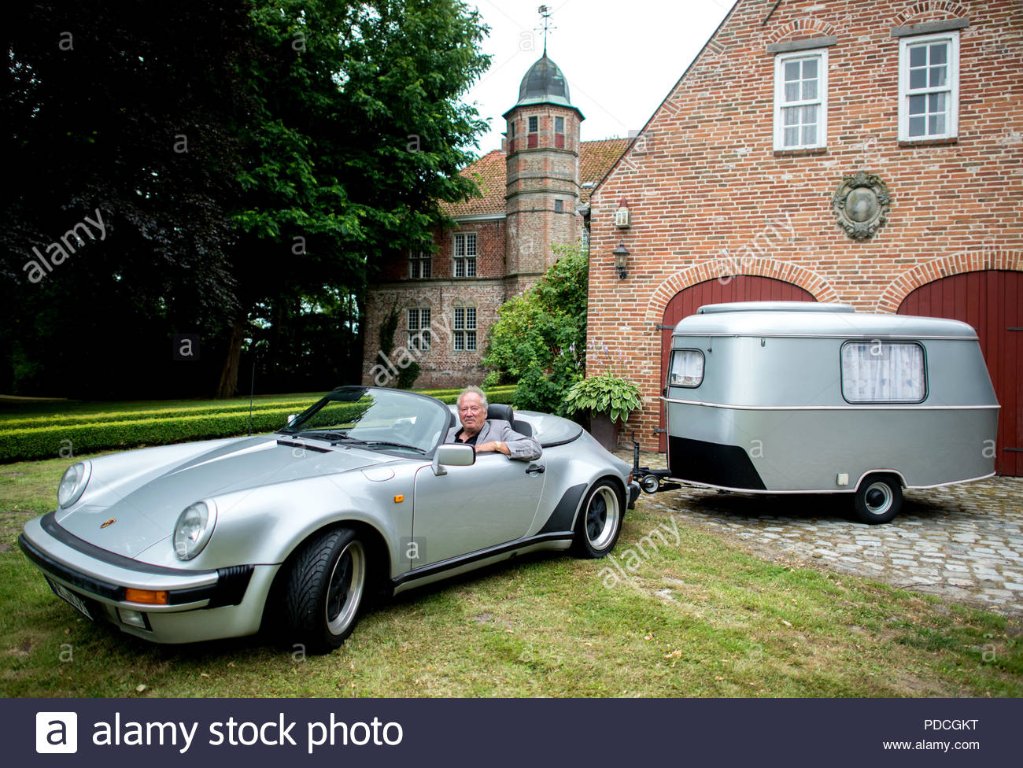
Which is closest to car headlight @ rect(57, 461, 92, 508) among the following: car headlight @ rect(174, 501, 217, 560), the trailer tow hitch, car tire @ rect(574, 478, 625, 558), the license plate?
the license plate

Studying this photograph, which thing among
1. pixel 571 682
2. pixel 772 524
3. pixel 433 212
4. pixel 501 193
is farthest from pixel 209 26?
pixel 501 193

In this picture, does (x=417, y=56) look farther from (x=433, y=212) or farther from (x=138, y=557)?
(x=138, y=557)

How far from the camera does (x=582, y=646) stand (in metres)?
3.76

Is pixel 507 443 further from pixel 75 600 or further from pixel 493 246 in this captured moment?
pixel 493 246

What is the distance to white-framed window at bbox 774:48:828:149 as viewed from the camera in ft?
34.9

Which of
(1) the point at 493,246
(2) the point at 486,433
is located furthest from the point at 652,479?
(1) the point at 493,246

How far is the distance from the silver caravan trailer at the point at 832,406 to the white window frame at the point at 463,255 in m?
26.0

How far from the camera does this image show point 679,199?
1136 cm

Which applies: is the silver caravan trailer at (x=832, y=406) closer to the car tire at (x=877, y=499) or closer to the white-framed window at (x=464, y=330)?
the car tire at (x=877, y=499)

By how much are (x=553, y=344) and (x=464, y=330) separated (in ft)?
63.7

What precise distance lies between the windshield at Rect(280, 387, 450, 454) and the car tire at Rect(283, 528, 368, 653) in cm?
84

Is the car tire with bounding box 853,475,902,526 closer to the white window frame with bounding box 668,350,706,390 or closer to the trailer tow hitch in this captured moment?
the trailer tow hitch

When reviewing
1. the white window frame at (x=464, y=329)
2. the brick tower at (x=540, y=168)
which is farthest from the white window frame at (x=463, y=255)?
the brick tower at (x=540, y=168)

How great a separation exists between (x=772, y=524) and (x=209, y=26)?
15.7 metres
